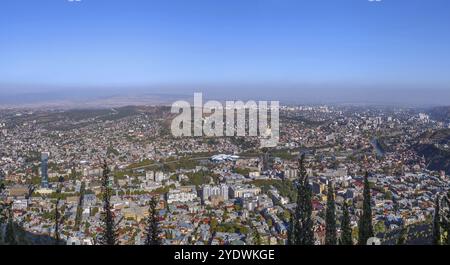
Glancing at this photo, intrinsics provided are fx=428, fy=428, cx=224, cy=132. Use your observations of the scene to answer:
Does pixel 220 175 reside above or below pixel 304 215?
below

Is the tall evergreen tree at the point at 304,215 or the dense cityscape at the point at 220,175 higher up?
the tall evergreen tree at the point at 304,215

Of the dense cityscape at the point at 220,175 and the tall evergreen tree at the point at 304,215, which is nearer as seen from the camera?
the tall evergreen tree at the point at 304,215

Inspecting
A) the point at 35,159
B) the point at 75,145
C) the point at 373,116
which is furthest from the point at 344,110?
the point at 35,159

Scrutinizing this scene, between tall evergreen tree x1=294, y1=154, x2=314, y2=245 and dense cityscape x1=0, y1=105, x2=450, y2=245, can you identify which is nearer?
tall evergreen tree x1=294, y1=154, x2=314, y2=245

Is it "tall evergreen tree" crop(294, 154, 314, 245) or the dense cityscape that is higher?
"tall evergreen tree" crop(294, 154, 314, 245)
